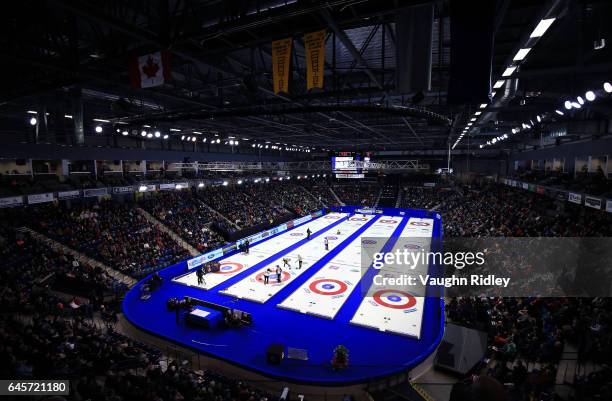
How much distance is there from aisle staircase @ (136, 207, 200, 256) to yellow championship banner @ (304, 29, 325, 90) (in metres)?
20.0

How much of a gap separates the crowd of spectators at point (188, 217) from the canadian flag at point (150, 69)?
18053 mm

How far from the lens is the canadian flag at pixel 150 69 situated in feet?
30.6

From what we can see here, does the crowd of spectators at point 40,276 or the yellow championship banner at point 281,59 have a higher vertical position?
the yellow championship banner at point 281,59

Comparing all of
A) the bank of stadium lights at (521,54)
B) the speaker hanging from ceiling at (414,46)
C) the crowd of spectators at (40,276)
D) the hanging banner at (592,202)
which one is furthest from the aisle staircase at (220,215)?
the bank of stadium lights at (521,54)

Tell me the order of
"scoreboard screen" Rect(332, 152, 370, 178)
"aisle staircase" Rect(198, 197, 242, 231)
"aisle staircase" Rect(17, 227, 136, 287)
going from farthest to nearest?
"scoreboard screen" Rect(332, 152, 370, 178) → "aisle staircase" Rect(198, 197, 242, 231) → "aisle staircase" Rect(17, 227, 136, 287)

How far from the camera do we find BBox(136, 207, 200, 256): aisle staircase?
25.2 meters

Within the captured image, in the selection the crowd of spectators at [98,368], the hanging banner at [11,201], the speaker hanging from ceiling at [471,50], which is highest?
the speaker hanging from ceiling at [471,50]

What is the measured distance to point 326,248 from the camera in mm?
27406

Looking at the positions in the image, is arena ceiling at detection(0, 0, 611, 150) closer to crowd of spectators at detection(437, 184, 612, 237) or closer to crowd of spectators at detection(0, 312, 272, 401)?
crowd of spectators at detection(437, 184, 612, 237)

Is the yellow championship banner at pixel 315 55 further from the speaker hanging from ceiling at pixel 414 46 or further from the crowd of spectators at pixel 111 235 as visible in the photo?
the crowd of spectators at pixel 111 235

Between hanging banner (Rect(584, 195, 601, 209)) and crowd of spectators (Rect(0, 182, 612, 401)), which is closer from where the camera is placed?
crowd of spectators (Rect(0, 182, 612, 401))

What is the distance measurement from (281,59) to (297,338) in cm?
1128

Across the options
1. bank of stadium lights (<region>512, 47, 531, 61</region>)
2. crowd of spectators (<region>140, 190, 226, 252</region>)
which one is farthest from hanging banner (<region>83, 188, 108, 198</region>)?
bank of stadium lights (<region>512, 47, 531, 61</region>)

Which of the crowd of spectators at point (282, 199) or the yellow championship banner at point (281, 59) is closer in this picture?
the yellow championship banner at point (281, 59)
